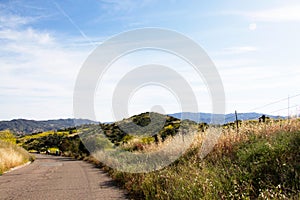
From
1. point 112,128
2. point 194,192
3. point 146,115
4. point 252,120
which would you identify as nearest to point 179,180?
point 194,192

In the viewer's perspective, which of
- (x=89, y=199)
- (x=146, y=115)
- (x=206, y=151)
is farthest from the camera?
(x=146, y=115)

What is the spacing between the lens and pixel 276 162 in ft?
26.3

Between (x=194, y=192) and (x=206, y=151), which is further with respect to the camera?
(x=206, y=151)

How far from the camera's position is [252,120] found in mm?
15188

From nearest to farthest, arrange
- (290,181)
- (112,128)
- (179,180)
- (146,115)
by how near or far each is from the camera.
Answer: (290,181)
(179,180)
(146,115)
(112,128)

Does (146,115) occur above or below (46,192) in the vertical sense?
above

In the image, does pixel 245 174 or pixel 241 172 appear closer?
pixel 241 172

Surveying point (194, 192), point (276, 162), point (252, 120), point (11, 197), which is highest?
point (252, 120)

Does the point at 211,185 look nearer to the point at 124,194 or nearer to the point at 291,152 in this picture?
the point at 291,152

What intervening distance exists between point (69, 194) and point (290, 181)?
709 centimetres

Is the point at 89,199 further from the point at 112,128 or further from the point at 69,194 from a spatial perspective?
the point at 112,128

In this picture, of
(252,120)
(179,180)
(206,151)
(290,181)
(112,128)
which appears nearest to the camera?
(290,181)

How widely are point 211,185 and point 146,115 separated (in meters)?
28.4

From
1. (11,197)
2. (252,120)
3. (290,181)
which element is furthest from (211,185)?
(252,120)
